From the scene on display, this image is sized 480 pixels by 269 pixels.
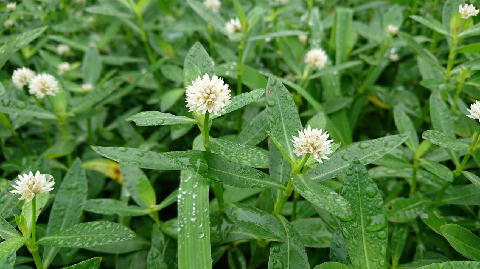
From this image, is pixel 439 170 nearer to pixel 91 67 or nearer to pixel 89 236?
pixel 89 236

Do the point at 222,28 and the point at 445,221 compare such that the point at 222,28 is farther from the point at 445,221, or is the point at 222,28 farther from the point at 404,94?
the point at 445,221

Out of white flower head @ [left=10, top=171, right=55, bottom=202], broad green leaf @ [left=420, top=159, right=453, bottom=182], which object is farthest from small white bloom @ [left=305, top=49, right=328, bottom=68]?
white flower head @ [left=10, top=171, right=55, bottom=202]

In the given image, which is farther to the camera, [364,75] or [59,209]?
[364,75]

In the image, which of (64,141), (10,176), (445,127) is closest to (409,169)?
(445,127)

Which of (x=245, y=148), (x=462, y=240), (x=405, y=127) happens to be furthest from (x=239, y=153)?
(x=405, y=127)

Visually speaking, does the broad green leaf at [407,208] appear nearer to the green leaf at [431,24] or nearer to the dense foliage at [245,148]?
the dense foliage at [245,148]

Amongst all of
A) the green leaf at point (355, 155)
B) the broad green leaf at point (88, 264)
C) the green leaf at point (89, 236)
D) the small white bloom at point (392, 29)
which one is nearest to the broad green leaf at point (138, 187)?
the green leaf at point (89, 236)
